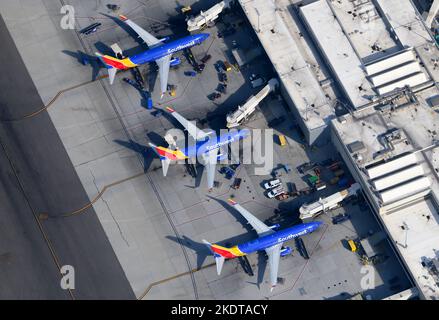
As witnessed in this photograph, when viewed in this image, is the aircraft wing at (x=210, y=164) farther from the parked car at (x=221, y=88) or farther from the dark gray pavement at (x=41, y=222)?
the dark gray pavement at (x=41, y=222)

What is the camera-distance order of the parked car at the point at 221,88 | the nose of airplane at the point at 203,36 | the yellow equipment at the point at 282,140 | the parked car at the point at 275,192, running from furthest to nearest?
the nose of airplane at the point at 203,36, the parked car at the point at 221,88, the yellow equipment at the point at 282,140, the parked car at the point at 275,192

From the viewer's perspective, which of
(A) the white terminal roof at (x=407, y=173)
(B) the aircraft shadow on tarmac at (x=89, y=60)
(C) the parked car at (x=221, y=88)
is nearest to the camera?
(A) the white terminal roof at (x=407, y=173)

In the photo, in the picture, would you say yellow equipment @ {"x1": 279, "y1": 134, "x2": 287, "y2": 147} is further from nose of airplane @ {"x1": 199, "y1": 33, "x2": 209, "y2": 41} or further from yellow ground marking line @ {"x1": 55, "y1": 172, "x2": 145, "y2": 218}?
yellow ground marking line @ {"x1": 55, "y1": 172, "x2": 145, "y2": 218}

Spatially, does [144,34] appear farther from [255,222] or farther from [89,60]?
[255,222]

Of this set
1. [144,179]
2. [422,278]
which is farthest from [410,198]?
[144,179]

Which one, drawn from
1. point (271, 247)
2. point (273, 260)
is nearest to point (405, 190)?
point (271, 247)

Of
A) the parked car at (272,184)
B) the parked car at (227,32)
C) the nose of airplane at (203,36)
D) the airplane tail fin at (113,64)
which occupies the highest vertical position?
the airplane tail fin at (113,64)

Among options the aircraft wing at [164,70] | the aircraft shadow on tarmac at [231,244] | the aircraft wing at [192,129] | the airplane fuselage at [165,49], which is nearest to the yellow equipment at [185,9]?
the airplane fuselage at [165,49]
